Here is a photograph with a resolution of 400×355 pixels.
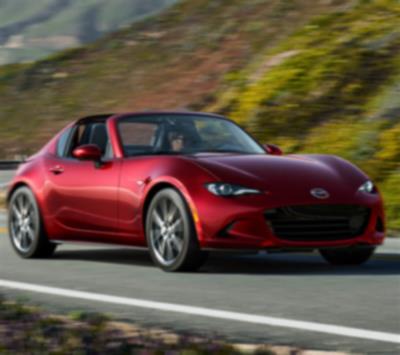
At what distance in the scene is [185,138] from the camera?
1140 cm

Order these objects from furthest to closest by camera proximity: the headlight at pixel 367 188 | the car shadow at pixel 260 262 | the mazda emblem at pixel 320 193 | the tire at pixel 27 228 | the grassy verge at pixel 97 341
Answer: the tire at pixel 27 228
the car shadow at pixel 260 262
the headlight at pixel 367 188
the mazda emblem at pixel 320 193
the grassy verge at pixel 97 341

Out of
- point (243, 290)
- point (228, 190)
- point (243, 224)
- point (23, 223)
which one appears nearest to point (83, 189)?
point (23, 223)

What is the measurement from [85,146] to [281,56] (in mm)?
17104

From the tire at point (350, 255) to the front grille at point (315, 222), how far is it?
1.98 ft

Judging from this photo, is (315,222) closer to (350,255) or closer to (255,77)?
(350,255)

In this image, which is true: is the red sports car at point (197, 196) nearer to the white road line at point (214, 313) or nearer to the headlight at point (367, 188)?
the headlight at point (367, 188)

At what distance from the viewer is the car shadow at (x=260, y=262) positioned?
1071 cm

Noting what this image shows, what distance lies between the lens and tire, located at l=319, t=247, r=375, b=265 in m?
11.1

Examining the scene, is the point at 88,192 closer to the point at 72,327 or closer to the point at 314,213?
the point at 314,213

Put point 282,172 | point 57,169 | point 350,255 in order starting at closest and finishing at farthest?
point 282,172 < point 350,255 < point 57,169

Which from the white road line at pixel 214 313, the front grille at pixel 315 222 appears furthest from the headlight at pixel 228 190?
the white road line at pixel 214 313

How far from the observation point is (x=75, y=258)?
12398mm

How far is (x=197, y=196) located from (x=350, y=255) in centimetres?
164

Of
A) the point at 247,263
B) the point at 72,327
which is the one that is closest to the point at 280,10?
the point at 247,263
